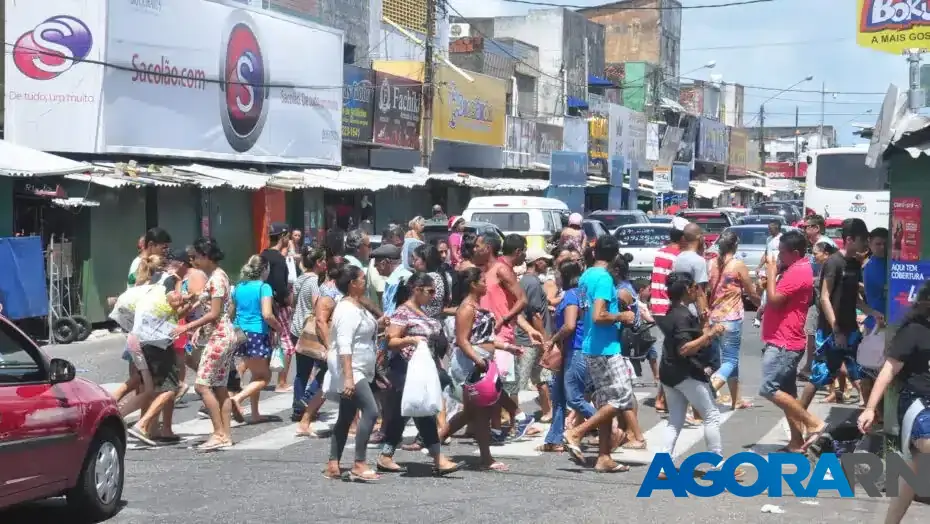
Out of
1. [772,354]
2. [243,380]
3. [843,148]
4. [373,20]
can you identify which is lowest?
[243,380]

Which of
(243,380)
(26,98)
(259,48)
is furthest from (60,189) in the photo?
(259,48)

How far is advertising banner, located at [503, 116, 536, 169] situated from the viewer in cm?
4309

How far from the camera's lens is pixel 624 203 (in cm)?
5600

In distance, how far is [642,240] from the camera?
27562mm

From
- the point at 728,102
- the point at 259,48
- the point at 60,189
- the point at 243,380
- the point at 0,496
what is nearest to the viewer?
the point at 0,496

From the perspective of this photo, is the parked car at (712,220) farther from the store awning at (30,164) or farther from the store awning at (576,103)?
the store awning at (576,103)

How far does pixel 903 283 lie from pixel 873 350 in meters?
0.77

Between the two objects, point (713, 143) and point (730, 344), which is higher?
point (713, 143)

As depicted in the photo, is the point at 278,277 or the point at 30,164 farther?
the point at 30,164

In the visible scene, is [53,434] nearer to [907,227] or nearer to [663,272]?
[907,227]

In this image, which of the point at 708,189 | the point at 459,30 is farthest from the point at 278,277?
the point at 708,189

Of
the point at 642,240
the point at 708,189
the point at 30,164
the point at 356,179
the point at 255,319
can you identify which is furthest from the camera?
the point at 708,189

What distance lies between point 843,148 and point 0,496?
2752 centimetres

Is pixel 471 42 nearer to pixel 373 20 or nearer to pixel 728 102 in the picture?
pixel 373 20
